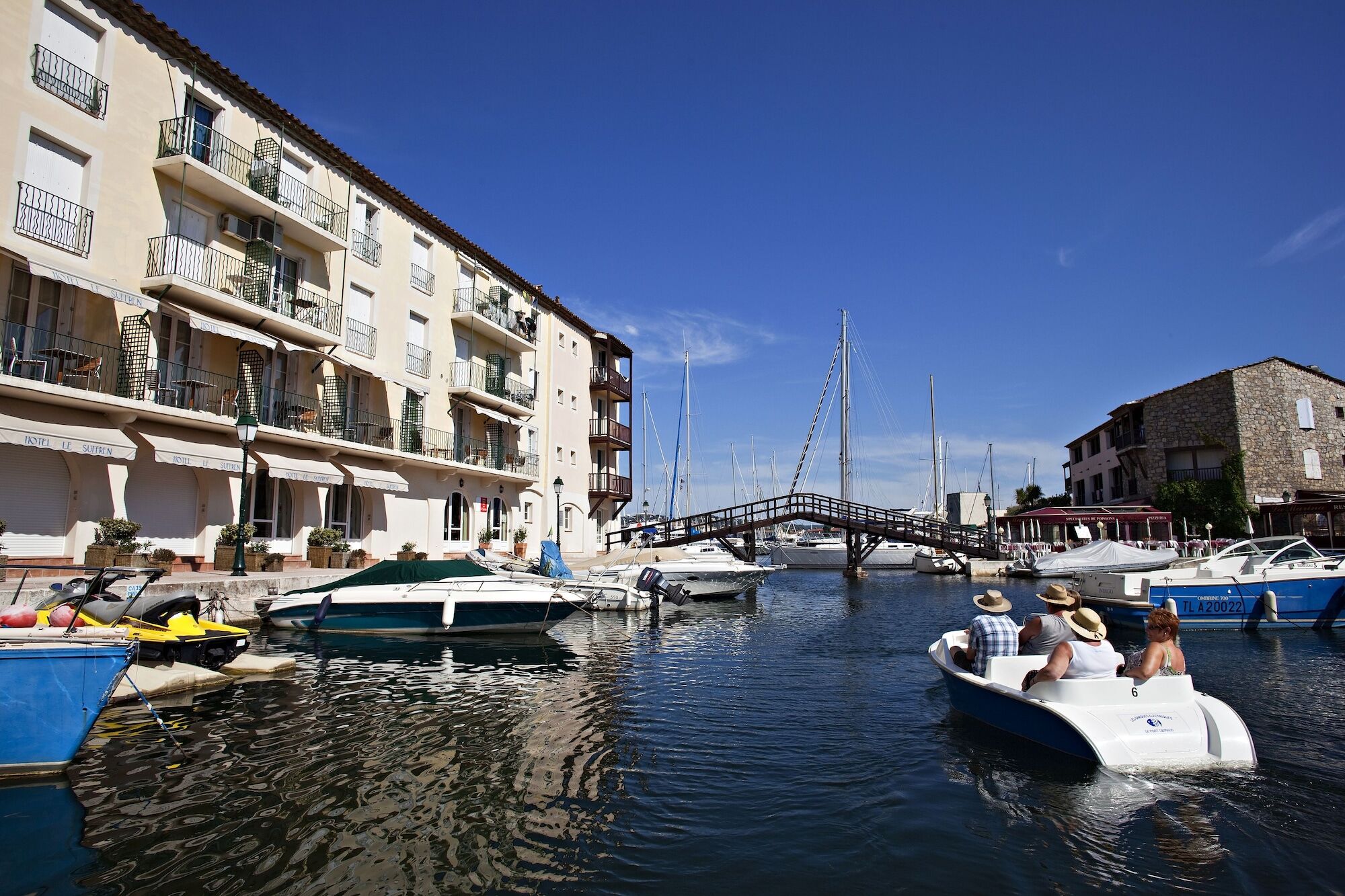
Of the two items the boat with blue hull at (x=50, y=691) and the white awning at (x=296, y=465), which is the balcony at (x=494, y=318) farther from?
the boat with blue hull at (x=50, y=691)

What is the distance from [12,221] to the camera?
50.3 ft

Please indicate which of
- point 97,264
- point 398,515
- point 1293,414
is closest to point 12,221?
point 97,264

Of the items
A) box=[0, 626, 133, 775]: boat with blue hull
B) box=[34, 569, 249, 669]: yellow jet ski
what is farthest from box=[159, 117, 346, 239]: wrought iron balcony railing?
box=[0, 626, 133, 775]: boat with blue hull

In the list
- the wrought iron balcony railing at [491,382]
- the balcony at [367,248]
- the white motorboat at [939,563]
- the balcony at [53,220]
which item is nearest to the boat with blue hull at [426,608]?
the balcony at [53,220]

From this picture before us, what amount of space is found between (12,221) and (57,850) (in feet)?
50.1

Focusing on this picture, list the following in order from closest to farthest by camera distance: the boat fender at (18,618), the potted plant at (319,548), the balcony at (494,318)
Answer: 1. the boat fender at (18,618)
2. the potted plant at (319,548)
3. the balcony at (494,318)

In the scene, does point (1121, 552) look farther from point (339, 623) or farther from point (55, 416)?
point (55, 416)

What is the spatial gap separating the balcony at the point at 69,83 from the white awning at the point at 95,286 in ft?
13.0

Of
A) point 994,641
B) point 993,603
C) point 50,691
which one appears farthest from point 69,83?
point 994,641

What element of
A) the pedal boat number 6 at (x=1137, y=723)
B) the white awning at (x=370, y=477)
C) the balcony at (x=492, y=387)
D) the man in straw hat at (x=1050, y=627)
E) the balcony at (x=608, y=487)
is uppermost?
the balcony at (x=492, y=387)

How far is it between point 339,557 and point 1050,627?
19316 mm

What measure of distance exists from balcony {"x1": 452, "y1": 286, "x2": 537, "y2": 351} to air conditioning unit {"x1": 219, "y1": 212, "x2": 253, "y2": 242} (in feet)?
31.7

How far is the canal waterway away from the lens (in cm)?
511

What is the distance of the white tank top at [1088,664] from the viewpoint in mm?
7625
